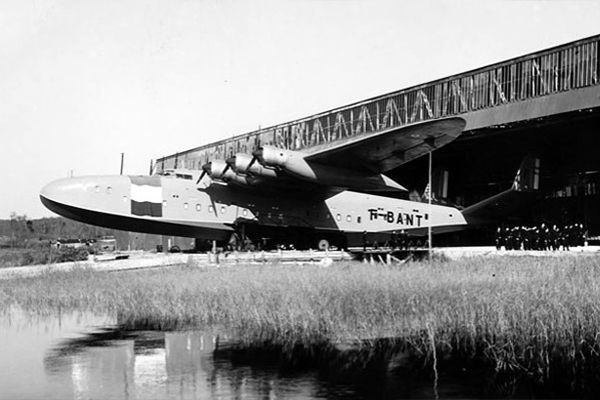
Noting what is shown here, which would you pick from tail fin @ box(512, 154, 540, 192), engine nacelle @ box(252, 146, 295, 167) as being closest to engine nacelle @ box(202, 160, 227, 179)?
engine nacelle @ box(252, 146, 295, 167)

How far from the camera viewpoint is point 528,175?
36.3 m

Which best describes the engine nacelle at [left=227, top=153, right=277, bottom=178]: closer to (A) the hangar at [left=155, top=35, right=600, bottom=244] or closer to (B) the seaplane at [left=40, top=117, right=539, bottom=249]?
(B) the seaplane at [left=40, top=117, right=539, bottom=249]

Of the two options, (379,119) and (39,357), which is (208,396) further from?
(379,119)

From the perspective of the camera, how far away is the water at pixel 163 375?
11.2 metres

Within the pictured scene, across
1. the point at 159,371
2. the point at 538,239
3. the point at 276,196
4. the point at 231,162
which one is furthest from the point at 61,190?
the point at 538,239

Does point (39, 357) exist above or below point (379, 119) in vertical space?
below

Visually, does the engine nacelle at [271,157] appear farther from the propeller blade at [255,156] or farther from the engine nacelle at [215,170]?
the engine nacelle at [215,170]

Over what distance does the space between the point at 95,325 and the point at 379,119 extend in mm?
30491

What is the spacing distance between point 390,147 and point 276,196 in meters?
5.73

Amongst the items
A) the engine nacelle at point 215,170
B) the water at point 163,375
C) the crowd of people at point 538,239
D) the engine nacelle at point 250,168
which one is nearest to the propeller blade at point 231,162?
the engine nacelle at point 250,168

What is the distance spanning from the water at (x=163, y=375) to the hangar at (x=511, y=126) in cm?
2256

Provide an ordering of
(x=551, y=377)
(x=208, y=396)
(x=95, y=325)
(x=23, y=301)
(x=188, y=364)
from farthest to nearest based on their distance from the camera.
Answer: (x=23, y=301) < (x=95, y=325) < (x=188, y=364) < (x=551, y=377) < (x=208, y=396)

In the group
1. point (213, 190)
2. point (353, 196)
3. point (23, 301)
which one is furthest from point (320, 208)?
point (23, 301)

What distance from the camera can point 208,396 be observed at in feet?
36.2
